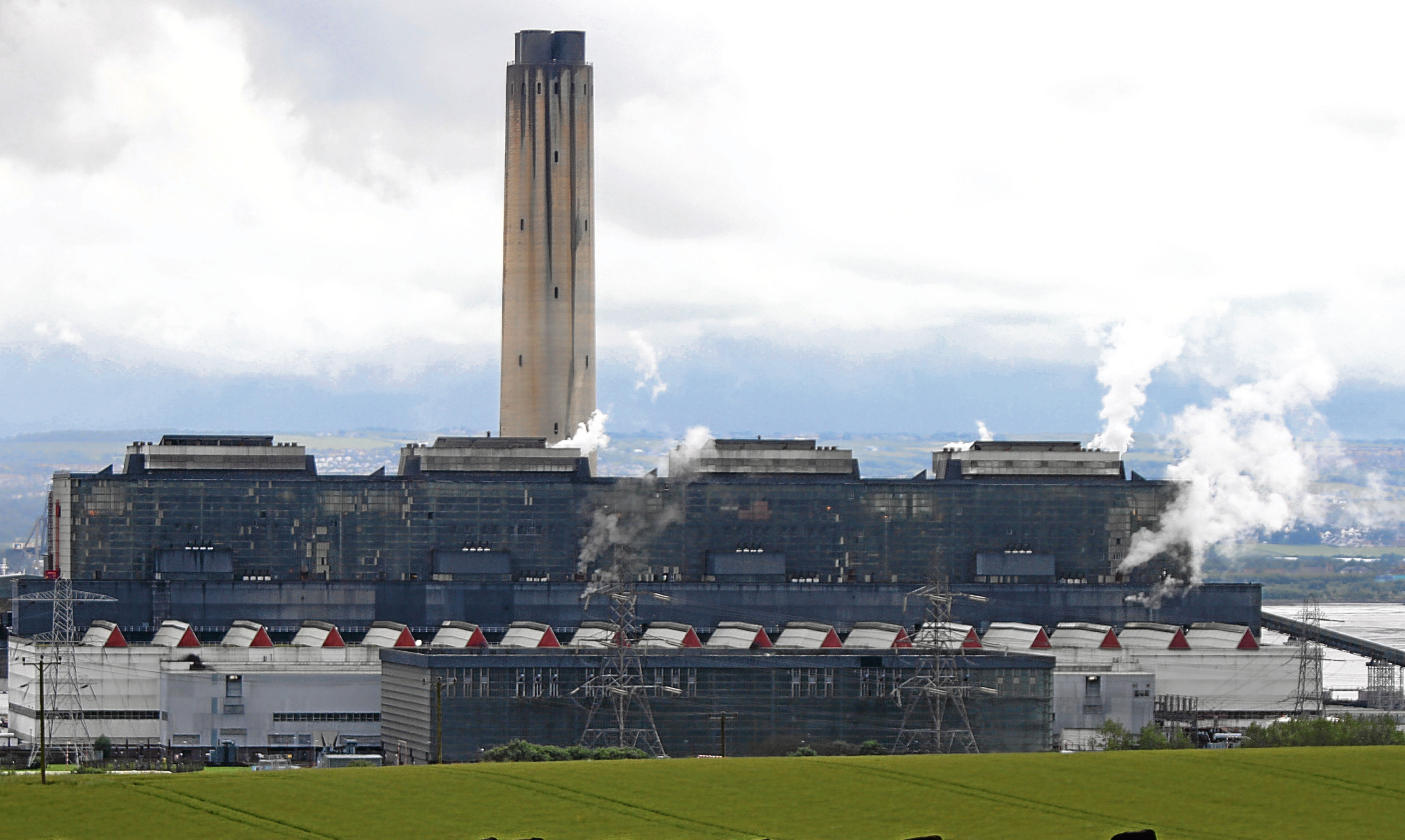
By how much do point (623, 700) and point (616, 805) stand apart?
57.9 metres

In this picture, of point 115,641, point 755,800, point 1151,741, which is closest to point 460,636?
point 115,641

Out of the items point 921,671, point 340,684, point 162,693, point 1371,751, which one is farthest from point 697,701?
point 1371,751

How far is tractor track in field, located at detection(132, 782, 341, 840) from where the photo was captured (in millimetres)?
86625

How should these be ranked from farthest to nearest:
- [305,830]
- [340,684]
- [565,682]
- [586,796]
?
[340,684]
[565,682]
[586,796]
[305,830]

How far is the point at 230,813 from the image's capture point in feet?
294

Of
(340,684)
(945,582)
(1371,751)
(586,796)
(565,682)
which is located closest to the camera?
(586,796)

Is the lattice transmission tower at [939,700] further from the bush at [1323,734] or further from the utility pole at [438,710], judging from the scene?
the utility pole at [438,710]

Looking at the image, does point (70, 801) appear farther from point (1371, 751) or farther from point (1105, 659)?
point (1105, 659)

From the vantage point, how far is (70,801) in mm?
90750

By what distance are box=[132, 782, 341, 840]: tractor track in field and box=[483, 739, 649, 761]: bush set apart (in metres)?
48.1

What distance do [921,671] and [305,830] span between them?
7654cm

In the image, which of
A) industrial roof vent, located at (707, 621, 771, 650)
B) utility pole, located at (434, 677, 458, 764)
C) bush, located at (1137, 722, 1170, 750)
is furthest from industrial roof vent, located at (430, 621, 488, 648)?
bush, located at (1137, 722, 1170, 750)

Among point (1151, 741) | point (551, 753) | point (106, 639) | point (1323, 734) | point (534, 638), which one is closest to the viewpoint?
point (551, 753)

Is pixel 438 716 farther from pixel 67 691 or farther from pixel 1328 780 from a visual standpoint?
pixel 1328 780
